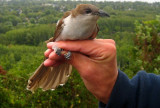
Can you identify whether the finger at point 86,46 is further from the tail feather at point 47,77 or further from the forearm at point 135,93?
the tail feather at point 47,77

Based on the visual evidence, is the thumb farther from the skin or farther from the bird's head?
the bird's head

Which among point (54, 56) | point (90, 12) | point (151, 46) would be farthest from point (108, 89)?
point (151, 46)

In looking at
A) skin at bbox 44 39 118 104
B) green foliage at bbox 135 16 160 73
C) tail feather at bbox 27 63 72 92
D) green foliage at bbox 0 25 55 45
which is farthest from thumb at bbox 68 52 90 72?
green foliage at bbox 0 25 55 45

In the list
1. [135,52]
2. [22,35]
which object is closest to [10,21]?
[22,35]

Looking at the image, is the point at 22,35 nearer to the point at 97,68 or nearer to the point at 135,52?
the point at 135,52

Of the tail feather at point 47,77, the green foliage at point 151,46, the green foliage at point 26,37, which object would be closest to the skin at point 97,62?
the tail feather at point 47,77
